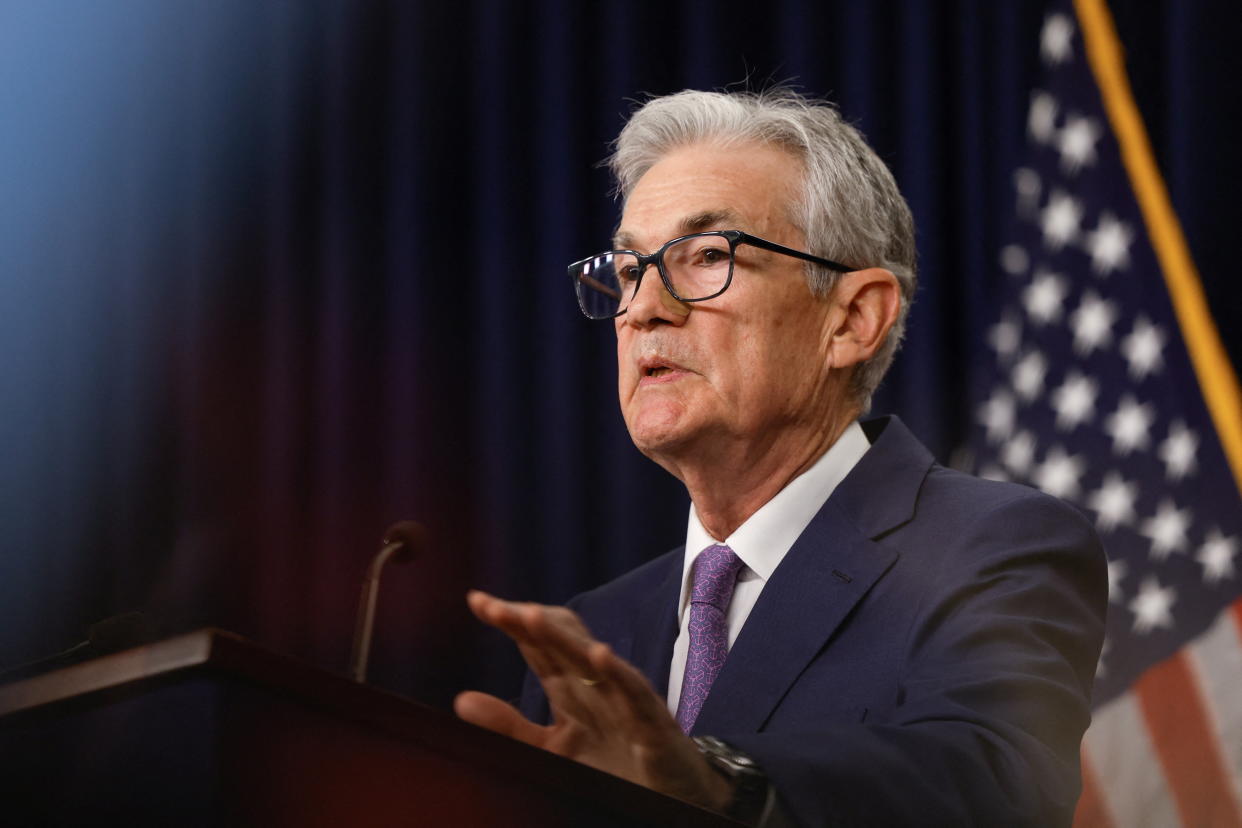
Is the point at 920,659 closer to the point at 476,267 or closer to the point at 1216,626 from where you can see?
the point at 1216,626

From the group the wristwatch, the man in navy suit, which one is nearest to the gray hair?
the man in navy suit

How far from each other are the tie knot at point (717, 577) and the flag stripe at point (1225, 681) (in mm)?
875

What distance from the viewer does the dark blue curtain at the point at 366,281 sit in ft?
8.65

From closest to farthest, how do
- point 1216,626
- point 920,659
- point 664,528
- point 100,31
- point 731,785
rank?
point 731,785
point 920,659
point 1216,626
point 664,528
point 100,31

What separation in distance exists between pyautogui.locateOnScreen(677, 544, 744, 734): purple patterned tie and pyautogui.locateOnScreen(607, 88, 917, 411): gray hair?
15.8 inches

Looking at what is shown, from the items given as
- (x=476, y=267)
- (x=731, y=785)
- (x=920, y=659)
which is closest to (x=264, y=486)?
(x=476, y=267)

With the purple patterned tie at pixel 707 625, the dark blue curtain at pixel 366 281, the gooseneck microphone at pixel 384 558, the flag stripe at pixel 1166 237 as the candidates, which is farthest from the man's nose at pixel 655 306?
the flag stripe at pixel 1166 237

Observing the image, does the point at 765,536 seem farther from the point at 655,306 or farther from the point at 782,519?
the point at 655,306

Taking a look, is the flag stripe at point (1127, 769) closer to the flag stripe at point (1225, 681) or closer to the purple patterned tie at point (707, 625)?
the flag stripe at point (1225, 681)

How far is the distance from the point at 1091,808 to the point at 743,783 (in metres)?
1.37

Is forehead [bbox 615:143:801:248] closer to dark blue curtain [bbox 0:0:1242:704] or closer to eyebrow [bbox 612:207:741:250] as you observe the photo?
eyebrow [bbox 612:207:741:250]

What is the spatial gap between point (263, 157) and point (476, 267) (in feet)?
2.17

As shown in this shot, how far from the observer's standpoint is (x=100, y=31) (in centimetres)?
313

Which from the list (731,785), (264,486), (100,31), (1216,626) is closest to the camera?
(731,785)
